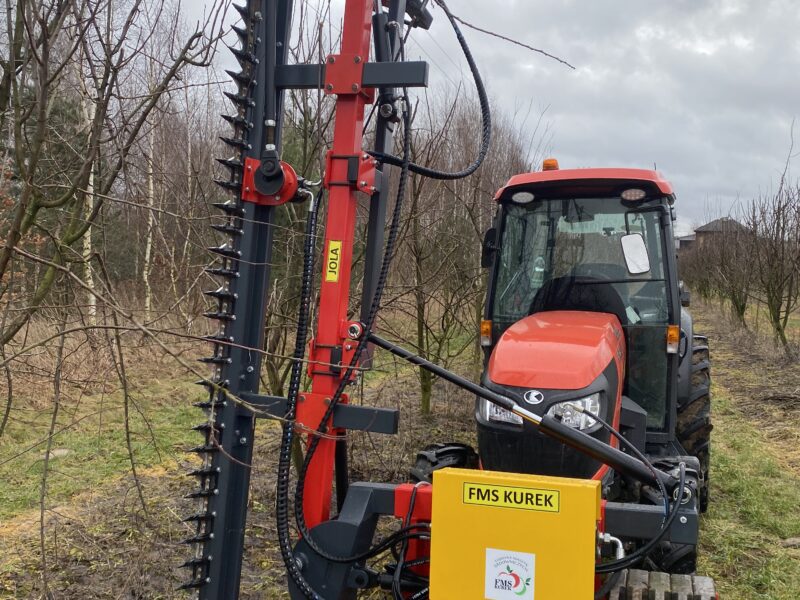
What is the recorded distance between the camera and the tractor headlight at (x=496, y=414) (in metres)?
3.09

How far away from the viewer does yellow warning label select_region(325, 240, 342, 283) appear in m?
2.75

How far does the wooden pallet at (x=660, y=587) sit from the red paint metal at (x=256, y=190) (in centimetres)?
190

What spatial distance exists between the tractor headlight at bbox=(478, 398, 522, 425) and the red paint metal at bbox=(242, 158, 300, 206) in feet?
4.07

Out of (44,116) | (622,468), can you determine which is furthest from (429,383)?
(44,116)

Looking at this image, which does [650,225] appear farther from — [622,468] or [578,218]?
[622,468]

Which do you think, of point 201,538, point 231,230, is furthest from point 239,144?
point 201,538

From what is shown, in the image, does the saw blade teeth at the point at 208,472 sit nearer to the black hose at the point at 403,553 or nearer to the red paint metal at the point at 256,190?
the black hose at the point at 403,553

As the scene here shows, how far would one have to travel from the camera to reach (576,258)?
4125 millimetres

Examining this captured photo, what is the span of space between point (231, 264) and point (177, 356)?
0.89 metres

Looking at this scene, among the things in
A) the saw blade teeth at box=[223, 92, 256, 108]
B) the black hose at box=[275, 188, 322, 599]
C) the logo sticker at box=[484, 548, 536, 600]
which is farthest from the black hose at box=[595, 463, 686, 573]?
the saw blade teeth at box=[223, 92, 256, 108]

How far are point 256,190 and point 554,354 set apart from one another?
4.73 ft

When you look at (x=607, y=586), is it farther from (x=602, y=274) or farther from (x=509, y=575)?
(x=602, y=274)

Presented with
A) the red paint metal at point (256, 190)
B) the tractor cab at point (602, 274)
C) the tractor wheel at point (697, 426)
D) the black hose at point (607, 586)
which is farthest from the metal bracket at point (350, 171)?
the tractor wheel at point (697, 426)

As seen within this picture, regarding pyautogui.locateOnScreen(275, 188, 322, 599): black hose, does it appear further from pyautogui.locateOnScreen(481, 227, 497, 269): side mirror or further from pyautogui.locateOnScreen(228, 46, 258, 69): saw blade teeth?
pyautogui.locateOnScreen(481, 227, 497, 269): side mirror
